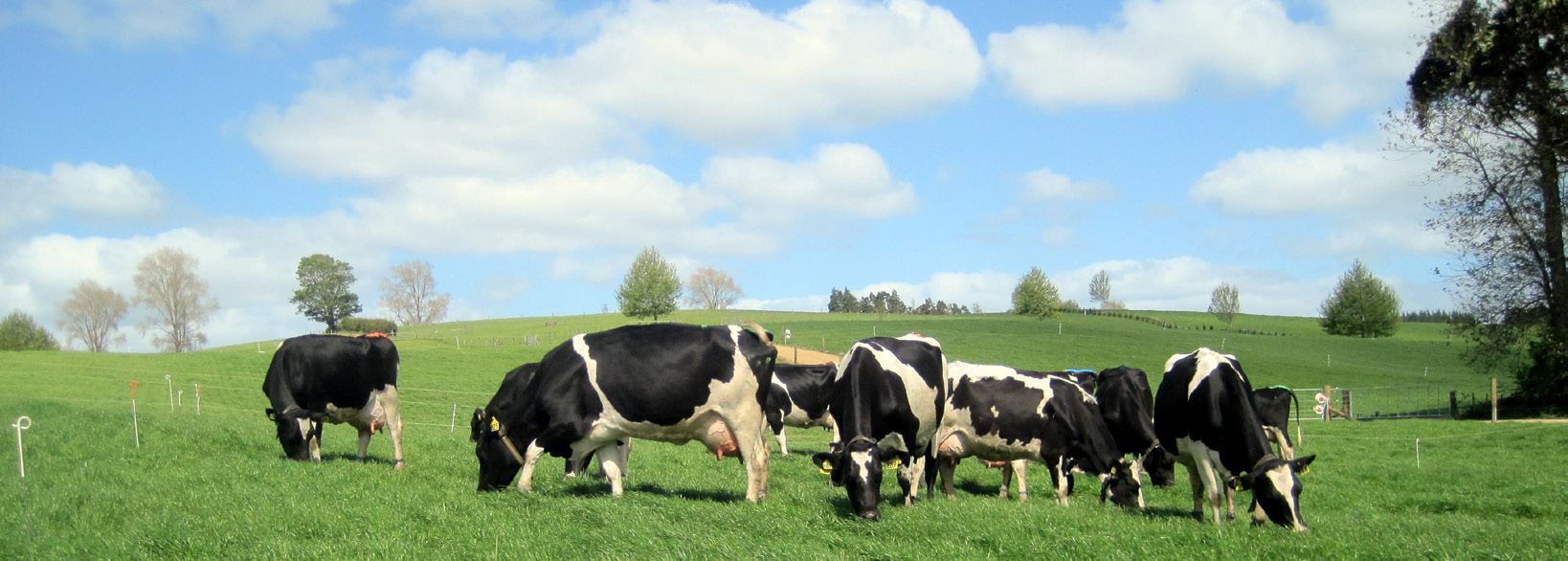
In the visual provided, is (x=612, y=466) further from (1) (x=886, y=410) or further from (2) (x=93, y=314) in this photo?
(2) (x=93, y=314)

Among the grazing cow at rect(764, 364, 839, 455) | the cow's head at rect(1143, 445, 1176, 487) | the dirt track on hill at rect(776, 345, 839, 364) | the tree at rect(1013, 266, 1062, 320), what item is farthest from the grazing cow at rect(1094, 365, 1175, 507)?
the tree at rect(1013, 266, 1062, 320)

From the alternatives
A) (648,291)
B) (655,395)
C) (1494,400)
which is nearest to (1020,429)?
(655,395)

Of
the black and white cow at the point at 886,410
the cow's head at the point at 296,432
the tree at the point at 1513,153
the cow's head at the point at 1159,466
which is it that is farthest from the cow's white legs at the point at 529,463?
the tree at the point at 1513,153

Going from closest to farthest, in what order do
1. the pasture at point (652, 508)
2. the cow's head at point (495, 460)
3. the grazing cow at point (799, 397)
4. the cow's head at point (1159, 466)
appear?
1. the pasture at point (652, 508)
2. the cow's head at point (495, 460)
3. the cow's head at point (1159, 466)
4. the grazing cow at point (799, 397)

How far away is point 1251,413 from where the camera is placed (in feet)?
36.0

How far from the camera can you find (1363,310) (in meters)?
102

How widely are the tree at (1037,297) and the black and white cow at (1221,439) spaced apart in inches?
3666

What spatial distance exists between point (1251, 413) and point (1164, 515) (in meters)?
1.85

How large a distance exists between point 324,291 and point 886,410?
98.0 metres

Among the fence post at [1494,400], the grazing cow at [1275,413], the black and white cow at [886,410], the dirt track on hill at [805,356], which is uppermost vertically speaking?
the black and white cow at [886,410]

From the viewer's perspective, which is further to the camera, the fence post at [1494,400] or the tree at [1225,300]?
the tree at [1225,300]

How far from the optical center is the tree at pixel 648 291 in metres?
90.1

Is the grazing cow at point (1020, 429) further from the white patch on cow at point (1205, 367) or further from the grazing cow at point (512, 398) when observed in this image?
the grazing cow at point (512, 398)

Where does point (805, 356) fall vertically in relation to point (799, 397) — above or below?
below
